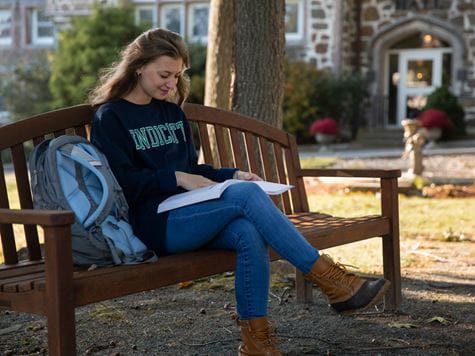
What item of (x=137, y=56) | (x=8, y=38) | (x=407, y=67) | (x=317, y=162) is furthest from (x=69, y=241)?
(x=8, y=38)

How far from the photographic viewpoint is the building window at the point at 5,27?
23547 mm

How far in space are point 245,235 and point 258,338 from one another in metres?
0.39

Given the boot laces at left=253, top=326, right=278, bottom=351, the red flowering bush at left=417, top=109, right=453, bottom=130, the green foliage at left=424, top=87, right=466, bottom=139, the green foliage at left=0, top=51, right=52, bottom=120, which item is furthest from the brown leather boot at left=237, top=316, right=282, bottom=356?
the green foliage at left=0, top=51, right=52, bottom=120

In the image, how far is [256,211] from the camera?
329 cm

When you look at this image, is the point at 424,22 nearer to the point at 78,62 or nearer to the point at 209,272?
the point at 78,62

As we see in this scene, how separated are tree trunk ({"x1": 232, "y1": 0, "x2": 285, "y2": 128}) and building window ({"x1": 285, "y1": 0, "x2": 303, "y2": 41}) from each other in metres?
15.4

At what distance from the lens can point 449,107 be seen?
18281 mm

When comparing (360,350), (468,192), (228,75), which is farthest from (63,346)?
(468,192)

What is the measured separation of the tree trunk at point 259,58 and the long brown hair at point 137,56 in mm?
1868

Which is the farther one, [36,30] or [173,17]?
[36,30]

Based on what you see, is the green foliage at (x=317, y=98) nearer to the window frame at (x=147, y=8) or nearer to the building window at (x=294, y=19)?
the building window at (x=294, y=19)

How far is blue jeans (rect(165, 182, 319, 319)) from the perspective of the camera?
327 centimetres

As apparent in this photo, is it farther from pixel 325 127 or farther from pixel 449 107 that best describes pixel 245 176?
pixel 449 107

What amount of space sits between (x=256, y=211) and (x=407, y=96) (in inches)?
702
